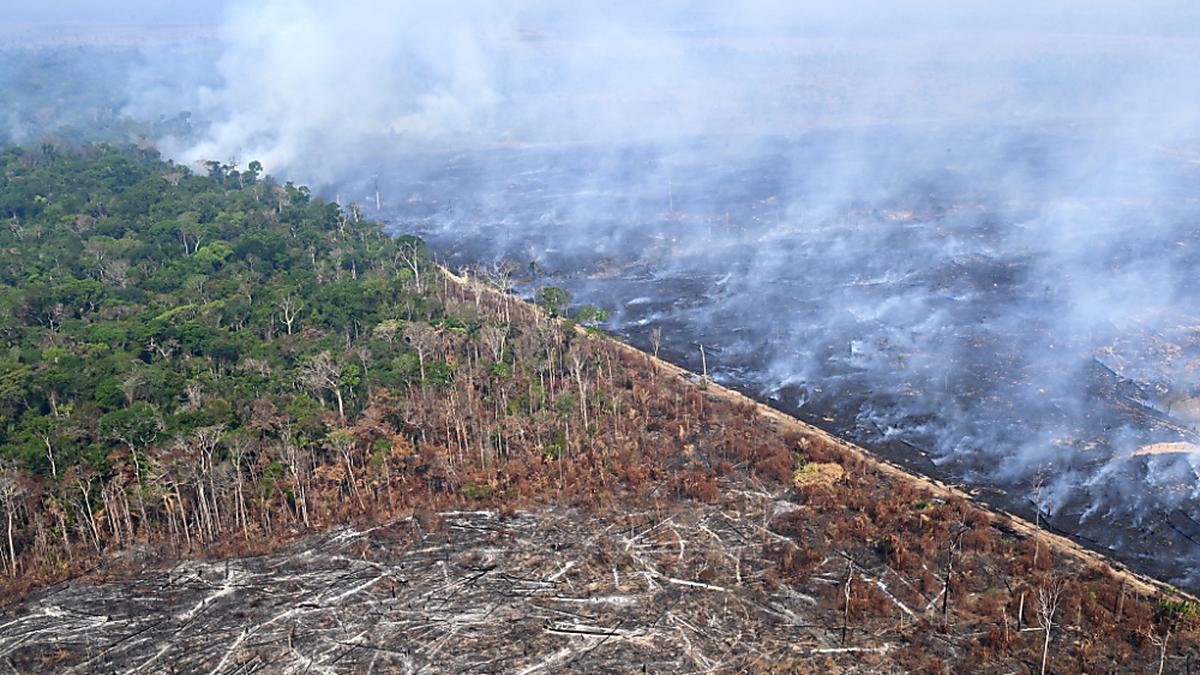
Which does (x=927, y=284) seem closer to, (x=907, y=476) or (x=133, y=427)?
(x=907, y=476)

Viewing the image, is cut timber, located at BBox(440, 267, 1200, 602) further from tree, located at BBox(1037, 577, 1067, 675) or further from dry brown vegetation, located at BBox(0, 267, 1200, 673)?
tree, located at BBox(1037, 577, 1067, 675)

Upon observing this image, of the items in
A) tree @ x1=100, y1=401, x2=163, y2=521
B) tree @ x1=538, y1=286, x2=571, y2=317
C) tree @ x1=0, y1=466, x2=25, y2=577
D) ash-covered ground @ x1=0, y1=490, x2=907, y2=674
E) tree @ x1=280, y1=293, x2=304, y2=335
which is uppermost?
tree @ x1=280, y1=293, x2=304, y2=335

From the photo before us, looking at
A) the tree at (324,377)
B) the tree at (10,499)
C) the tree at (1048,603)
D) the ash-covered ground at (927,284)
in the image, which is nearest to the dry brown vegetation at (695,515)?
the tree at (1048,603)

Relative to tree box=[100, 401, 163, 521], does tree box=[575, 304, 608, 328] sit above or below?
above

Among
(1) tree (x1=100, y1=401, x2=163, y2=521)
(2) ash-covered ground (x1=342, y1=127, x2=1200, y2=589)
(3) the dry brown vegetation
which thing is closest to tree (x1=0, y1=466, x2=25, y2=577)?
(3) the dry brown vegetation

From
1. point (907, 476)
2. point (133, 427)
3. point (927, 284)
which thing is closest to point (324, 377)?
point (133, 427)

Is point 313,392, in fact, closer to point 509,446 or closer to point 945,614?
point 509,446

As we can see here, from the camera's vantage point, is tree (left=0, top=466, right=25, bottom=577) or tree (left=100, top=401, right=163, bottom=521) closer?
tree (left=0, top=466, right=25, bottom=577)
